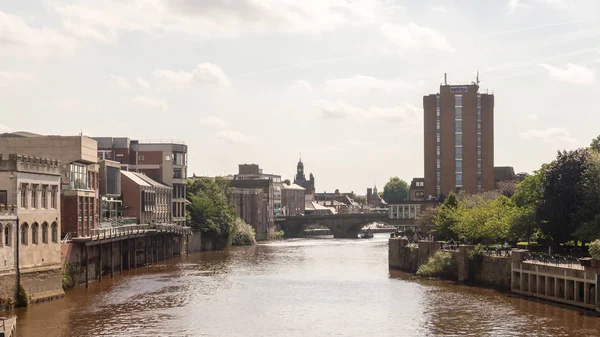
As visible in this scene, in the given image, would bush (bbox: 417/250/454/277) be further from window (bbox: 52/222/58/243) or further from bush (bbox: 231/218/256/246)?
bush (bbox: 231/218/256/246)

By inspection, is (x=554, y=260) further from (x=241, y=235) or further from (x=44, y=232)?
(x=241, y=235)

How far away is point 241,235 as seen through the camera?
170750mm

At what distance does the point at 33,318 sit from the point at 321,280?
35287 mm

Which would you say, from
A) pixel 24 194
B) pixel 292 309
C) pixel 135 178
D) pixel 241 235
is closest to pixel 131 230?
pixel 135 178

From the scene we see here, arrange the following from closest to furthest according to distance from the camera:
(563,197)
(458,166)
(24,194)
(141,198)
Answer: (24,194), (563,197), (141,198), (458,166)

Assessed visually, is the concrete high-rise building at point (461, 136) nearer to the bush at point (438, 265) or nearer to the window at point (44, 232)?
the bush at point (438, 265)

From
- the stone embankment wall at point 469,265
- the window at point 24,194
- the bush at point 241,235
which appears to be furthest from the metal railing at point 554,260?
the bush at point 241,235

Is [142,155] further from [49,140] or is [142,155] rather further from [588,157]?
[588,157]

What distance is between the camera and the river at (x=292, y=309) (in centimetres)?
5734

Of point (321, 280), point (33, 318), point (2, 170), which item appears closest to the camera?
point (33, 318)

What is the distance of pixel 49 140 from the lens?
281ft

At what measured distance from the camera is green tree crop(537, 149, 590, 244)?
82.6 meters

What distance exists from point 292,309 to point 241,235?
10404cm

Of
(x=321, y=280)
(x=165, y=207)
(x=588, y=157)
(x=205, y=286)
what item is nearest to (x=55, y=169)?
(x=205, y=286)
